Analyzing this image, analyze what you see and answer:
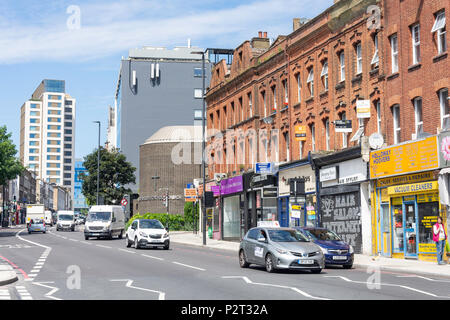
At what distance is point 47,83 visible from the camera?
656 ft

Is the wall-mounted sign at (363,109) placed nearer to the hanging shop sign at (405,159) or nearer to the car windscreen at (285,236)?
the hanging shop sign at (405,159)

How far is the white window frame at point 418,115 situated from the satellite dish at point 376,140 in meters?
1.98

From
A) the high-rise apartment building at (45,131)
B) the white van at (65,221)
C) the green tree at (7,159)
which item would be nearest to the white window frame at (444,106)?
the green tree at (7,159)

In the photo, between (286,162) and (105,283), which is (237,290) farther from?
(286,162)

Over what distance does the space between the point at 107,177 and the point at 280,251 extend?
6848 cm

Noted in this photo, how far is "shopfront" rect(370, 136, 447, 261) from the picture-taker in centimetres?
2472

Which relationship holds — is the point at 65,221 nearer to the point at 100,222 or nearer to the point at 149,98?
the point at 100,222

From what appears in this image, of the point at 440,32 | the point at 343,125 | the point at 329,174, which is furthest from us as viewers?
the point at 329,174

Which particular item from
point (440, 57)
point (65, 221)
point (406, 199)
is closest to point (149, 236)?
point (406, 199)

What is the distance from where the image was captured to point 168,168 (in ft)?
258

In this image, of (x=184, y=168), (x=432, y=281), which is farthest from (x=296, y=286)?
(x=184, y=168)

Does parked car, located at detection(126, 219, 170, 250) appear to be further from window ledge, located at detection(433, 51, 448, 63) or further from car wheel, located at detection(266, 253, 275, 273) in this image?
window ledge, located at detection(433, 51, 448, 63)

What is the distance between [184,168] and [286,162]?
41870 mm

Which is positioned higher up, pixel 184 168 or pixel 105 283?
pixel 184 168
